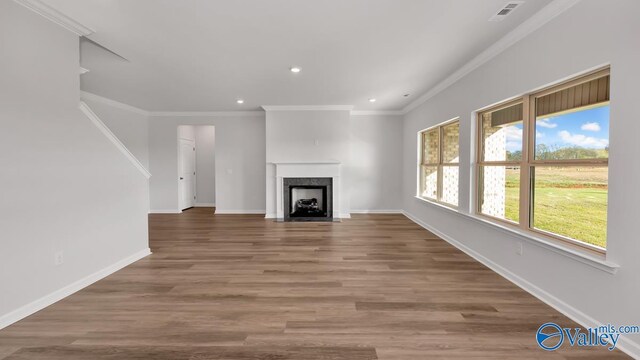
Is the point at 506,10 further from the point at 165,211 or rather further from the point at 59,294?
the point at 165,211

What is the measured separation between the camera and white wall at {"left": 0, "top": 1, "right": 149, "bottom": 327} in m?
2.12

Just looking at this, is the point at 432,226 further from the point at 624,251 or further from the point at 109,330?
the point at 109,330

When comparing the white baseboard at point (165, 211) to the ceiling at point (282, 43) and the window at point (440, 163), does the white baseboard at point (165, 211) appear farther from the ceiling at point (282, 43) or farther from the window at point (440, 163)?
the window at point (440, 163)

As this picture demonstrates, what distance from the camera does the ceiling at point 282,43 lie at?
238 cm

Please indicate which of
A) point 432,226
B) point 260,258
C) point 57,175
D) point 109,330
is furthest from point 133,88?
point 432,226

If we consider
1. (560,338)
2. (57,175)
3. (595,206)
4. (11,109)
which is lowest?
(560,338)

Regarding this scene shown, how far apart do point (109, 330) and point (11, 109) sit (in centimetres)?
190

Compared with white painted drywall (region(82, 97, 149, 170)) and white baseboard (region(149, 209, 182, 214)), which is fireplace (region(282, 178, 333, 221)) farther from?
white painted drywall (region(82, 97, 149, 170))

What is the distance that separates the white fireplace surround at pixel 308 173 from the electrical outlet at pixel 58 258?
4.02 meters

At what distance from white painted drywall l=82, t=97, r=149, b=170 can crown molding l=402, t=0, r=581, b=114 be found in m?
6.76

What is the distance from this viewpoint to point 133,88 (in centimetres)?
490

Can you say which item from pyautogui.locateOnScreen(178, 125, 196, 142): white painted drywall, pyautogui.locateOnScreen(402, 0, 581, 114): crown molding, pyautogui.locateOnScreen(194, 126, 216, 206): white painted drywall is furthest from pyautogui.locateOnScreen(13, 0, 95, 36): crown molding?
pyautogui.locateOnScreen(194, 126, 216, 206): white painted drywall

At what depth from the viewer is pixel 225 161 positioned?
6.97m

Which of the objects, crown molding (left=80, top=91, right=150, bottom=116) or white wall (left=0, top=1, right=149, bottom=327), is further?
crown molding (left=80, top=91, right=150, bottom=116)
